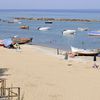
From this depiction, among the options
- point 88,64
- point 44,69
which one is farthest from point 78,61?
point 44,69

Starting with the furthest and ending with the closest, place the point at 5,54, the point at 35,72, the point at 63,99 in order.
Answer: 1. the point at 5,54
2. the point at 35,72
3. the point at 63,99

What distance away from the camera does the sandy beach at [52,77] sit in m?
20.0

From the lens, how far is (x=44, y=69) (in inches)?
1097

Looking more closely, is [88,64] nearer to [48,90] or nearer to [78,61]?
[78,61]

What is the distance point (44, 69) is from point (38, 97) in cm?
876

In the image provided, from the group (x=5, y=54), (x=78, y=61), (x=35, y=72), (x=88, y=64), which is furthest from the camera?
(x=5, y=54)

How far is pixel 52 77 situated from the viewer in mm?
24625

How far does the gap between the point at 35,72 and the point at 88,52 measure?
12.5 m

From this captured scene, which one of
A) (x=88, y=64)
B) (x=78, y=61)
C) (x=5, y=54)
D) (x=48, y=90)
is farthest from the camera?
(x=5, y=54)

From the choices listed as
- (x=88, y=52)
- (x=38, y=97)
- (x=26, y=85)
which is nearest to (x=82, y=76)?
(x=26, y=85)

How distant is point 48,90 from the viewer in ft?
68.2

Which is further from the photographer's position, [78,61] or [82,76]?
[78,61]

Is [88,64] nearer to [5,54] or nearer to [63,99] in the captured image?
[5,54]

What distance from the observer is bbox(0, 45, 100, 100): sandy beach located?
20.0 metres
